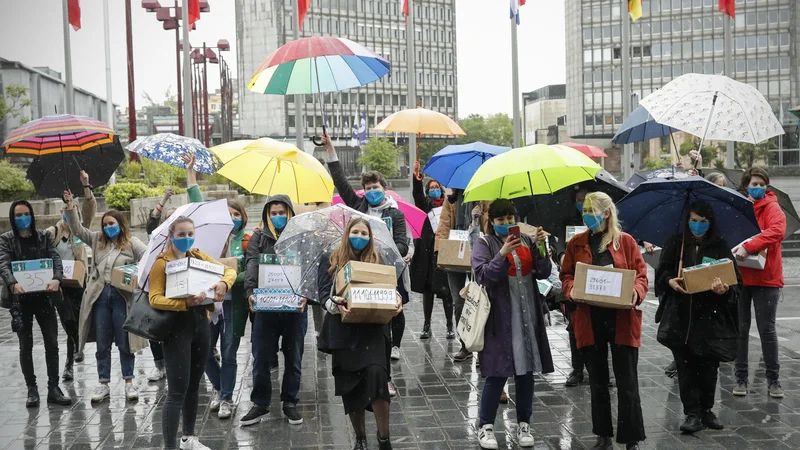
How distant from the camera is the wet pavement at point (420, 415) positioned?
706 centimetres

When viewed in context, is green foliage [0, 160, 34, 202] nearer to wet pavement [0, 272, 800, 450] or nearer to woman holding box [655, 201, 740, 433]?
wet pavement [0, 272, 800, 450]

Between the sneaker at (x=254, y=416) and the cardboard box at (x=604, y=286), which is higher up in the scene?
the cardboard box at (x=604, y=286)

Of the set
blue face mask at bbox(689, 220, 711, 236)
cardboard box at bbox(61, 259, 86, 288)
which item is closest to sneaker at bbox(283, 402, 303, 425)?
cardboard box at bbox(61, 259, 86, 288)

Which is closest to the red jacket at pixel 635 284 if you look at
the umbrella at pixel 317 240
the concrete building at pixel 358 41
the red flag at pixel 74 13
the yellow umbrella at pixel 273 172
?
the umbrella at pixel 317 240

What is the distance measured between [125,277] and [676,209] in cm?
521

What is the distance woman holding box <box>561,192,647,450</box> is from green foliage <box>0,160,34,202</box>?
23.5 m

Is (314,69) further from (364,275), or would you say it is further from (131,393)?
(131,393)

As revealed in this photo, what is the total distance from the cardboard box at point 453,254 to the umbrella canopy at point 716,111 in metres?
2.67

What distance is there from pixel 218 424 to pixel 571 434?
3.09 meters

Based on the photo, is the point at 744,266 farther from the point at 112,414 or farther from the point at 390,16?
the point at 390,16

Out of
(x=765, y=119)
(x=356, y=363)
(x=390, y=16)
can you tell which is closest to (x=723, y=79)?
(x=765, y=119)

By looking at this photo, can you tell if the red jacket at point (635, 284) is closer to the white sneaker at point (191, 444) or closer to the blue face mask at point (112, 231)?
the white sneaker at point (191, 444)

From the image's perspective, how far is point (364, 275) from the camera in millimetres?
6211

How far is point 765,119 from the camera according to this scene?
25.0 feet
